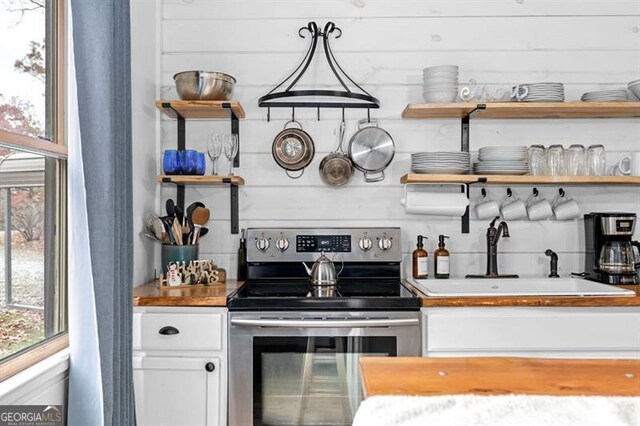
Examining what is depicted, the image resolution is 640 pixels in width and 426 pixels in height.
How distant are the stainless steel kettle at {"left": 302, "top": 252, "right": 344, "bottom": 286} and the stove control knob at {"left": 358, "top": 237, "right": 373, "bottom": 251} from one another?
0.71 ft

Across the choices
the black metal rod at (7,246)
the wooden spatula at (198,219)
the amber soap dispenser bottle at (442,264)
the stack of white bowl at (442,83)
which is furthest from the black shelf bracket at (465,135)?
the black metal rod at (7,246)

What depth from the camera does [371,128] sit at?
2.74 meters

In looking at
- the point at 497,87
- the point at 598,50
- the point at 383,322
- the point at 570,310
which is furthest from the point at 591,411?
the point at 598,50

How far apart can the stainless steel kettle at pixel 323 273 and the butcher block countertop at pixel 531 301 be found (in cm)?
44

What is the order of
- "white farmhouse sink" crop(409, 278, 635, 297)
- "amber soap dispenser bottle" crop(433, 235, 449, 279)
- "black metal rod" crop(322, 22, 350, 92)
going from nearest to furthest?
"white farmhouse sink" crop(409, 278, 635, 297)
"amber soap dispenser bottle" crop(433, 235, 449, 279)
"black metal rod" crop(322, 22, 350, 92)

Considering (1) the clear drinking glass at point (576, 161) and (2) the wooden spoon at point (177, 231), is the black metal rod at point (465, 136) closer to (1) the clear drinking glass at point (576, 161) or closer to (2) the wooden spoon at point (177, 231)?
(1) the clear drinking glass at point (576, 161)

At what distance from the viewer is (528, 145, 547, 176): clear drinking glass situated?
263 centimetres

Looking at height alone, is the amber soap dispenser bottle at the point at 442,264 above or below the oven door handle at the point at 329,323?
above

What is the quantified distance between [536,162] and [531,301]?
76 cm

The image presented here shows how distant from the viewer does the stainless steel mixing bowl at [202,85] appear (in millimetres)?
2510

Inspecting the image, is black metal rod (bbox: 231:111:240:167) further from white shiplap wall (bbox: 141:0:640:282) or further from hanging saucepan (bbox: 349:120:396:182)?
hanging saucepan (bbox: 349:120:396:182)

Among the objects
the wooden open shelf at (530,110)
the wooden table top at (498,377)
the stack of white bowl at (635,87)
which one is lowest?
the wooden table top at (498,377)

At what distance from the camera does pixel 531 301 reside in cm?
218

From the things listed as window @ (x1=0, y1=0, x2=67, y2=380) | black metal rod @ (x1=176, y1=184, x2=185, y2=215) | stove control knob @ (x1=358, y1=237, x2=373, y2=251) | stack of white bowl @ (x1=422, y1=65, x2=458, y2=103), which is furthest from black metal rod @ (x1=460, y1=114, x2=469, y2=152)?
window @ (x1=0, y1=0, x2=67, y2=380)
